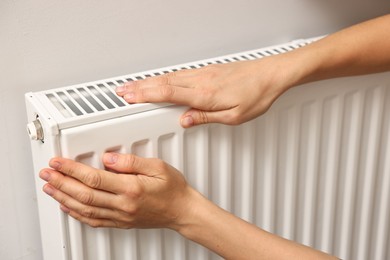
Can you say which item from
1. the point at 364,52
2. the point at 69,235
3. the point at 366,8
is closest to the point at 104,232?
the point at 69,235

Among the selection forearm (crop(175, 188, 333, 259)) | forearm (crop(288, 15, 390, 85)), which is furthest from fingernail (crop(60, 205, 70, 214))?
forearm (crop(288, 15, 390, 85))

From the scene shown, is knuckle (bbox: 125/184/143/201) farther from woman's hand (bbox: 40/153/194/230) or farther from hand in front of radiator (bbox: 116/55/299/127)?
hand in front of radiator (bbox: 116/55/299/127)

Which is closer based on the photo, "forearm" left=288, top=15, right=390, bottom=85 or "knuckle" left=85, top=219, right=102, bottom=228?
"knuckle" left=85, top=219, right=102, bottom=228

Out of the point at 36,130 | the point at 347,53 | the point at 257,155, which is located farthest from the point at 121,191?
the point at 347,53

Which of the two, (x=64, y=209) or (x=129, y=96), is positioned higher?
(x=129, y=96)

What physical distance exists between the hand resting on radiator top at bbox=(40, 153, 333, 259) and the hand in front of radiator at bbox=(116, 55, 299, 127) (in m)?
0.07

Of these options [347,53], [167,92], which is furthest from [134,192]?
[347,53]

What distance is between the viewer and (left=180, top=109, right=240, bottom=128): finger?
2.46 feet

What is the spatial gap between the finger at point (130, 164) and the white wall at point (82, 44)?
0.49 ft

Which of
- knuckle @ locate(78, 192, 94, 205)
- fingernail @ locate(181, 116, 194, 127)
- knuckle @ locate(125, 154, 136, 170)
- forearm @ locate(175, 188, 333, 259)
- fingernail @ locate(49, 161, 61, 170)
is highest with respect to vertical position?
fingernail @ locate(181, 116, 194, 127)

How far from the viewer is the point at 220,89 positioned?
743 millimetres

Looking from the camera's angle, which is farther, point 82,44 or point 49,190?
point 82,44

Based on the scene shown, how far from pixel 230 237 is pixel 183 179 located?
8 cm

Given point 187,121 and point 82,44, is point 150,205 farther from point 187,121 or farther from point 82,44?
point 82,44
